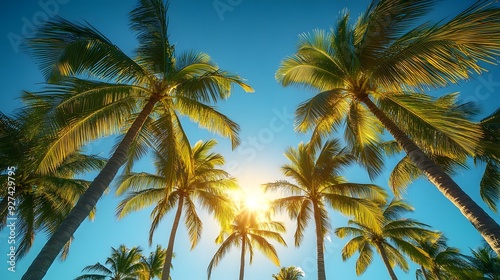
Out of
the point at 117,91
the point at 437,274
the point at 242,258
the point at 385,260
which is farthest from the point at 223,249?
the point at 437,274

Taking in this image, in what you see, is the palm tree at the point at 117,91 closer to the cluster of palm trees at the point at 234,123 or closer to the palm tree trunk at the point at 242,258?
the cluster of palm trees at the point at 234,123

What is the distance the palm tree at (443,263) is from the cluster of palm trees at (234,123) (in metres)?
7.04

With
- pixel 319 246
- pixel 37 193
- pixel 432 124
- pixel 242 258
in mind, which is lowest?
pixel 432 124

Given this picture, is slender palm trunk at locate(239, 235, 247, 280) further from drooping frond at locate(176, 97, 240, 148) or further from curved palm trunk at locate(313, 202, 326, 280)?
drooping frond at locate(176, 97, 240, 148)

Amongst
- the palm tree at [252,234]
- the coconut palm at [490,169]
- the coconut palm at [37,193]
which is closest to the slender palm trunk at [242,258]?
the palm tree at [252,234]

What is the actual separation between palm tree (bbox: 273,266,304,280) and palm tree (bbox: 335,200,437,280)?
10.3 metres

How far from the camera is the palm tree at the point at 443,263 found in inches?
724

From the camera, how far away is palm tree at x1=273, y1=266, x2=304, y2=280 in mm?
29419

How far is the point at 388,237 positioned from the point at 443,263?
633cm

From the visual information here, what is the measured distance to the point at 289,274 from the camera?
29.7 meters

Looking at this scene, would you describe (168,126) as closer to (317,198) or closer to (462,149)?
(462,149)

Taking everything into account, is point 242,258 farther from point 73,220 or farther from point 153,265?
point 73,220

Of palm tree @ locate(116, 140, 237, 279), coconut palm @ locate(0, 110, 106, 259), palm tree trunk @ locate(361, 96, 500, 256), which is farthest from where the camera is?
palm tree @ locate(116, 140, 237, 279)

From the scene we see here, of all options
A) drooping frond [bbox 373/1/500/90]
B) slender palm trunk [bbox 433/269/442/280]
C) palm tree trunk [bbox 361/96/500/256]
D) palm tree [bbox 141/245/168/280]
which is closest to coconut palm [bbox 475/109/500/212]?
drooping frond [bbox 373/1/500/90]
